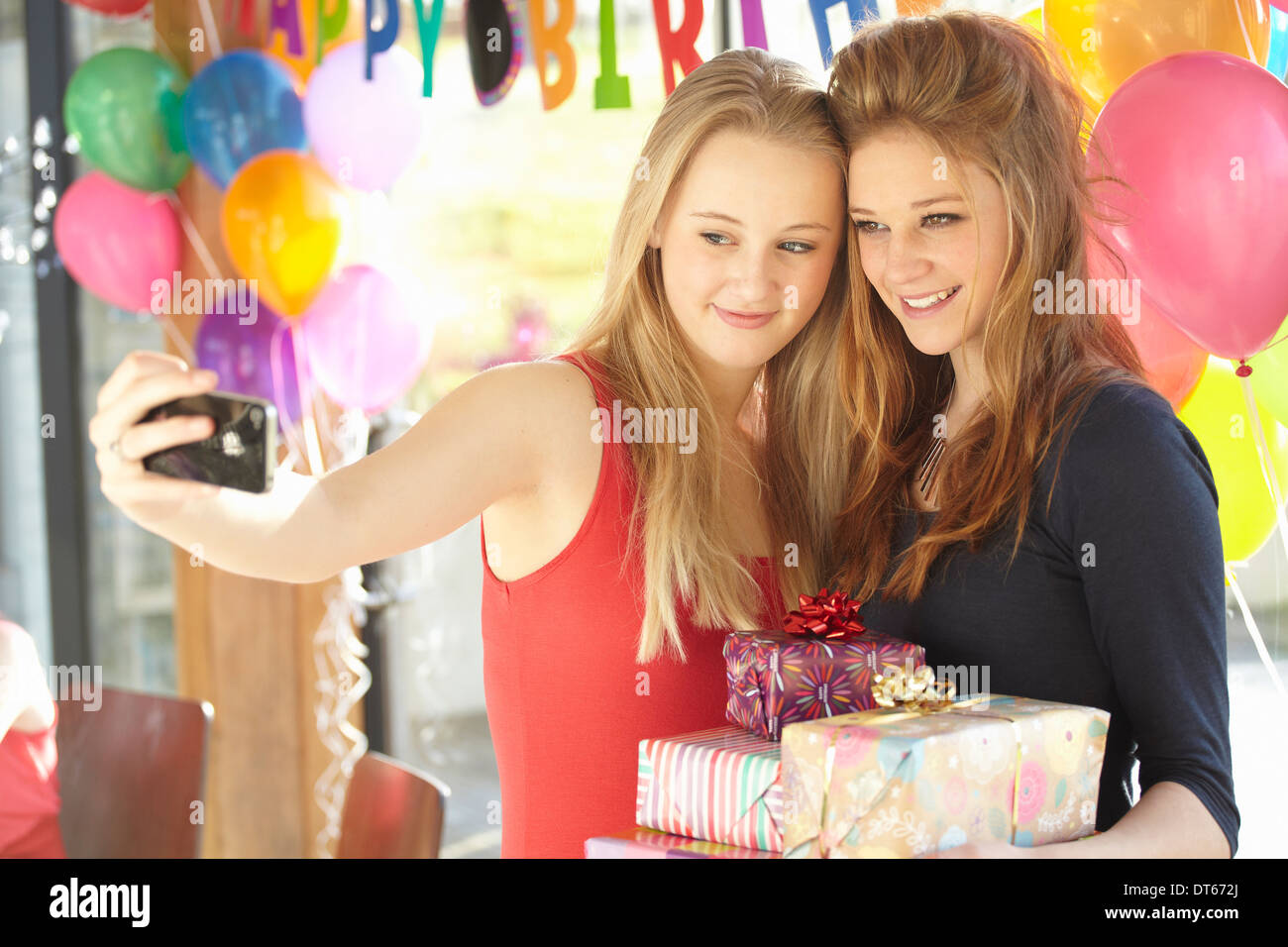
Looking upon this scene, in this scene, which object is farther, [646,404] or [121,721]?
[121,721]

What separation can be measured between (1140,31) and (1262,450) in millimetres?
624

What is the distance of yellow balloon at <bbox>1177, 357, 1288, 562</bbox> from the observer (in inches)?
72.0

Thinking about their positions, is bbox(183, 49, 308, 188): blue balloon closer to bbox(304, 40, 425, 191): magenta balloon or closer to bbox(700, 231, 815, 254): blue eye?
bbox(304, 40, 425, 191): magenta balloon

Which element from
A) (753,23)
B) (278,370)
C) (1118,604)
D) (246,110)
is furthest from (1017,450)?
(246,110)

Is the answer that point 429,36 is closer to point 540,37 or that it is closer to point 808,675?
point 540,37

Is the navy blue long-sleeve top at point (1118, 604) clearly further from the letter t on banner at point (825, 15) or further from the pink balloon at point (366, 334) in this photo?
the pink balloon at point (366, 334)

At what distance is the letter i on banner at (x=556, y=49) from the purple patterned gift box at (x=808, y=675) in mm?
1648

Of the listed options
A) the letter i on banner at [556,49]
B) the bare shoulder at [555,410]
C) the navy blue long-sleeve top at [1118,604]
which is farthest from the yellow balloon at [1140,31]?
the letter i on banner at [556,49]

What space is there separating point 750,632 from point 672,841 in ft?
0.79

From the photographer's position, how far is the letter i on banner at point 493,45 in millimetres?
2496

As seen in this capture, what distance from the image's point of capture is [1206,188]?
1.58 m
